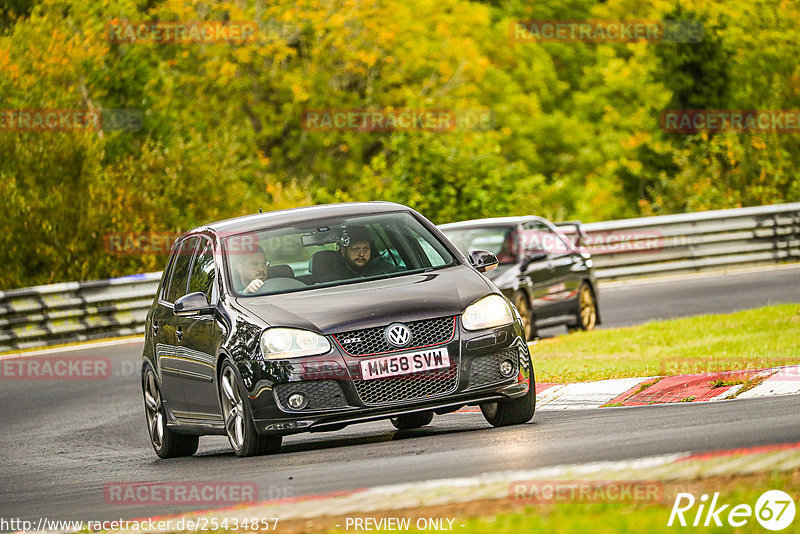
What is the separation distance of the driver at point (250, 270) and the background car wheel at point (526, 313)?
8358mm

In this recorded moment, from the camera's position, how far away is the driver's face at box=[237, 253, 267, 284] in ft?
35.6

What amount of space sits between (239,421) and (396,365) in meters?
1.25

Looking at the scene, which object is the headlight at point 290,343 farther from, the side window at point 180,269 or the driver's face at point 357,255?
the side window at point 180,269

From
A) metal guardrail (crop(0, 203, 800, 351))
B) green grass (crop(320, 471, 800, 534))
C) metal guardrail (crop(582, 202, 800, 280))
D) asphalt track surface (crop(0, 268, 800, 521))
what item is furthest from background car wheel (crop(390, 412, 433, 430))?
metal guardrail (crop(582, 202, 800, 280))

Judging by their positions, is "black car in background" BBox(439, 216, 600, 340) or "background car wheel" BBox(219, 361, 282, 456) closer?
"background car wheel" BBox(219, 361, 282, 456)

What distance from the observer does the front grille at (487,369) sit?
10.0 m

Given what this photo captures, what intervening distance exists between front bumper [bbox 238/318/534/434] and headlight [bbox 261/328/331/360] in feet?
0.16

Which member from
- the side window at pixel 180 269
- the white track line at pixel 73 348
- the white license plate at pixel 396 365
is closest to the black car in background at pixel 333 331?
the white license plate at pixel 396 365

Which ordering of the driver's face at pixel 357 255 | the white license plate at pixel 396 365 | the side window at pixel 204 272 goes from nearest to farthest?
the white license plate at pixel 396 365 < the driver's face at pixel 357 255 < the side window at pixel 204 272

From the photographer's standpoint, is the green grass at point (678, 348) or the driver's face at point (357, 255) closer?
the driver's face at point (357, 255)

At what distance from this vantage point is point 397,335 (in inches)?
386

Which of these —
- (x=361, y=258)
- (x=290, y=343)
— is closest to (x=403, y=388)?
(x=290, y=343)

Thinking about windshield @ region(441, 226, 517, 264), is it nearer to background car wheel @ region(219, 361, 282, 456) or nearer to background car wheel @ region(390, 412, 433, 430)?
background car wheel @ region(390, 412, 433, 430)

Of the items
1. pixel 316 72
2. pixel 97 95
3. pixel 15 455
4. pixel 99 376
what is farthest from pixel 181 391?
pixel 316 72
